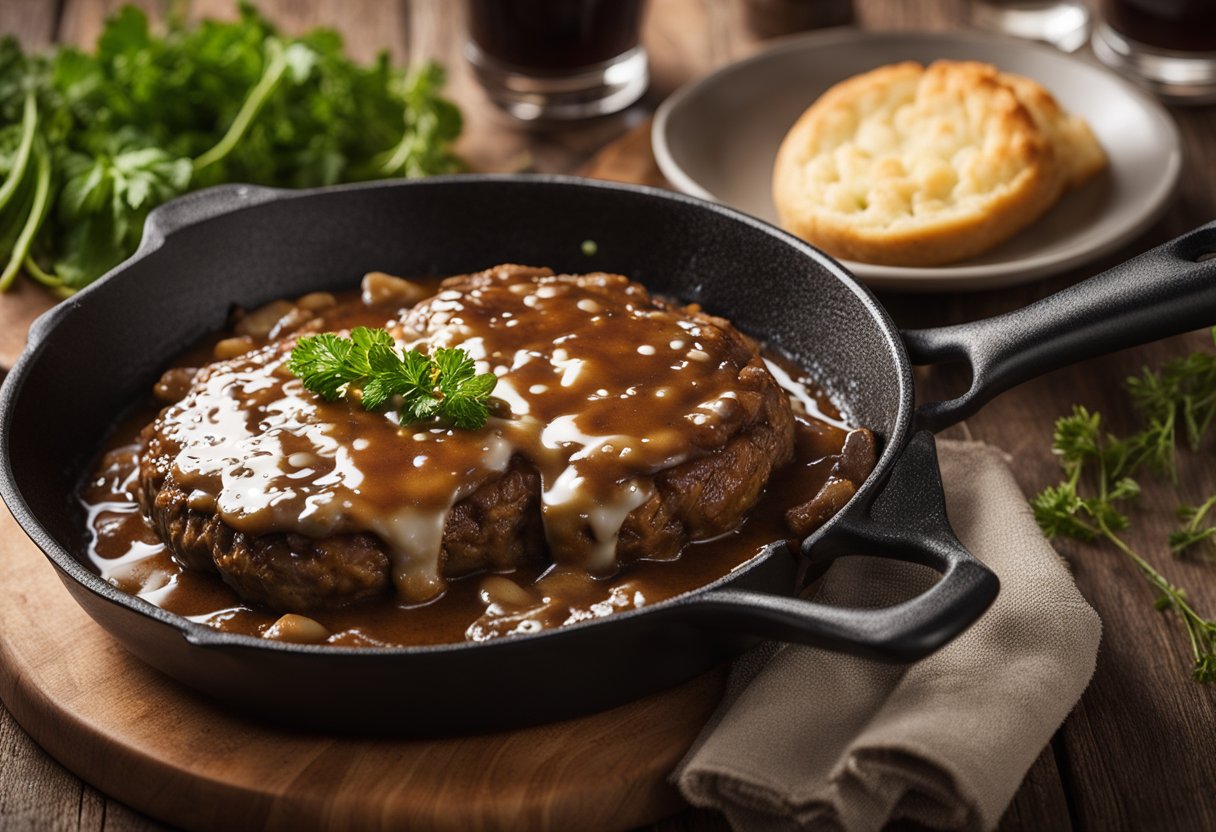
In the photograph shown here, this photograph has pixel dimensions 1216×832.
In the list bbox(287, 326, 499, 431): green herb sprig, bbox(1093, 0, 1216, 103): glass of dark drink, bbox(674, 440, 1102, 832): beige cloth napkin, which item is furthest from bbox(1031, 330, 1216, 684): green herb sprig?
bbox(1093, 0, 1216, 103): glass of dark drink

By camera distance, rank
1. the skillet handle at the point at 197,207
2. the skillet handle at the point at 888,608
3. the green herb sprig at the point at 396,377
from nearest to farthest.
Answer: the skillet handle at the point at 888,608, the green herb sprig at the point at 396,377, the skillet handle at the point at 197,207

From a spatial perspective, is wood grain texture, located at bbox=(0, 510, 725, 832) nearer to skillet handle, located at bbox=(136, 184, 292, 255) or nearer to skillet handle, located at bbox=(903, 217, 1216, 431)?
skillet handle, located at bbox=(903, 217, 1216, 431)

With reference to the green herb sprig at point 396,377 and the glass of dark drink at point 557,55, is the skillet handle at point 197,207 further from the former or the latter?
the glass of dark drink at point 557,55

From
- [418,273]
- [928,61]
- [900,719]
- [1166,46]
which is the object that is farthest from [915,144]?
[900,719]

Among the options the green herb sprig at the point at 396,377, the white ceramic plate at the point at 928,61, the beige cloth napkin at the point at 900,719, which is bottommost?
the white ceramic plate at the point at 928,61

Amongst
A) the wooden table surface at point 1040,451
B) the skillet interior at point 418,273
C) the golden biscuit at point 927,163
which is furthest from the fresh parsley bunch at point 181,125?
the golden biscuit at point 927,163

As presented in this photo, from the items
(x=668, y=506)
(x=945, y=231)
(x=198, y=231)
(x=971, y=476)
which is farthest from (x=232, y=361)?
(x=945, y=231)
